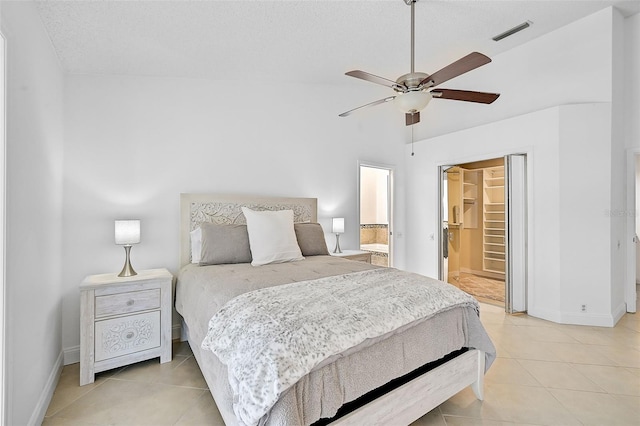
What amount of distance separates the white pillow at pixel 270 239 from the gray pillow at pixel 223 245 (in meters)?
0.09

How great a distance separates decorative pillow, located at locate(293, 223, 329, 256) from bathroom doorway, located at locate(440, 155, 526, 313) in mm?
2342

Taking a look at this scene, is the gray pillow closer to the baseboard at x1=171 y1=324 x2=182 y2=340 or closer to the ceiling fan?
the baseboard at x1=171 y1=324 x2=182 y2=340

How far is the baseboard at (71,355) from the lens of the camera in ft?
8.36

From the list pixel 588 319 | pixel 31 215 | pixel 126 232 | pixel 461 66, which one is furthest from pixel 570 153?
pixel 31 215

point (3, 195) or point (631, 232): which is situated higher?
point (3, 195)

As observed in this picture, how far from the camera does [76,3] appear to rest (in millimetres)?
2020

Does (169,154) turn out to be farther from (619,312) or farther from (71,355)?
(619,312)

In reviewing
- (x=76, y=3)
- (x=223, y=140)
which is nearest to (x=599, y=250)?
(x=223, y=140)

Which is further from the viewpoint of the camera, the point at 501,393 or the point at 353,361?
the point at 501,393

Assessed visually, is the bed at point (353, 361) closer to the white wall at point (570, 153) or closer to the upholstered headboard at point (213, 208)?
the upholstered headboard at point (213, 208)

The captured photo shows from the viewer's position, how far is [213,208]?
10.6 ft

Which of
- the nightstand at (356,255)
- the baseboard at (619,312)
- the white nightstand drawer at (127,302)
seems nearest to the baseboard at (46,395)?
the white nightstand drawer at (127,302)

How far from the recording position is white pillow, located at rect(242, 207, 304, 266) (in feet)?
9.11

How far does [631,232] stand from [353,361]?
14.1 feet
